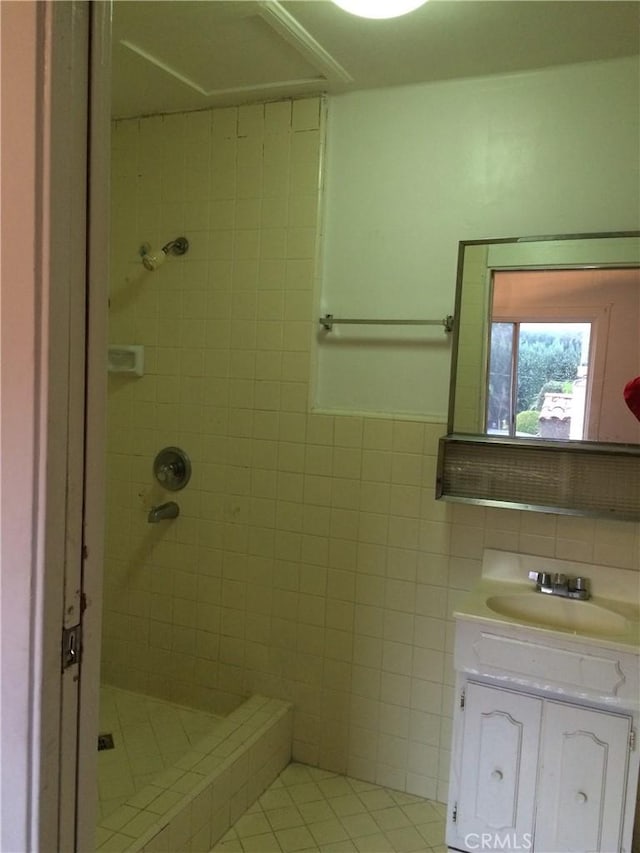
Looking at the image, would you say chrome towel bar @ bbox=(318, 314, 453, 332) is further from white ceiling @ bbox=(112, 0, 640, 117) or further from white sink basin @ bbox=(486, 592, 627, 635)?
white sink basin @ bbox=(486, 592, 627, 635)

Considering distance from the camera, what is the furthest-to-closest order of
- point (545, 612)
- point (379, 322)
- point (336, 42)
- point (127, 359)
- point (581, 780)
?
point (127, 359) < point (379, 322) < point (545, 612) < point (336, 42) < point (581, 780)

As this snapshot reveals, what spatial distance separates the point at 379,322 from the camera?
7.40 feet

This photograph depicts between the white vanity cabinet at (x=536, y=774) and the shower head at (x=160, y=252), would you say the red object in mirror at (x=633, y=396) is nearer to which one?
the white vanity cabinet at (x=536, y=774)

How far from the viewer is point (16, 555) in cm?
84

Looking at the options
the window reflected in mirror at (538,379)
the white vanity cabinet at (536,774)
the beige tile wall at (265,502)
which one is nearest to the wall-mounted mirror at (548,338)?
the window reflected in mirror at (538,379)

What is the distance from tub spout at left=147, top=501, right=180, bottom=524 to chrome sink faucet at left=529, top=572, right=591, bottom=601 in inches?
53.2

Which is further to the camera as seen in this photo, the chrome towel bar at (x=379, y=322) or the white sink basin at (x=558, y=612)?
the chrome towel bar at (x=379, y=322)

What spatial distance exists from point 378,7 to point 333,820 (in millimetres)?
2355

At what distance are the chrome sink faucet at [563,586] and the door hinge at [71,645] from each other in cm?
153

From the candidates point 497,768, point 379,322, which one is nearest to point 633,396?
point 379,322

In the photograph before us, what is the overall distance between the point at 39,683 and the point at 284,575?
Result: 161 cm

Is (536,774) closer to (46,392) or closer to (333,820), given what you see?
(333,820)

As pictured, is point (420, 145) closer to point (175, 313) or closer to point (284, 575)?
point (175, 313)

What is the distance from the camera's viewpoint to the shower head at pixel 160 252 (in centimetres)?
242
